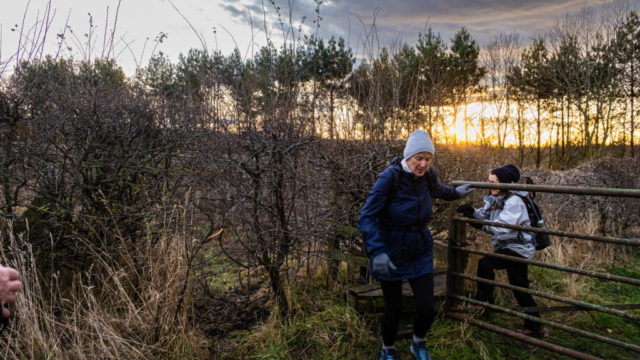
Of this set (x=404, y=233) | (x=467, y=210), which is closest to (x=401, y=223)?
(x=404, y=233)

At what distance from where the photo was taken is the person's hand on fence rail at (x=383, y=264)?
8.50ft

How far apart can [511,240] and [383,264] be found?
1.71 m

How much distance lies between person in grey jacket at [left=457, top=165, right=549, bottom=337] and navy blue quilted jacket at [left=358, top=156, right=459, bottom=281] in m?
0.96

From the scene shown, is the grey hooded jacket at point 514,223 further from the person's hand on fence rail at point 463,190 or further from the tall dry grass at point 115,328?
the tall dry grass at point 115,328

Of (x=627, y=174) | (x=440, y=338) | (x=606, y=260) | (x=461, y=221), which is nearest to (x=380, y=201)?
(x=461, y=221)

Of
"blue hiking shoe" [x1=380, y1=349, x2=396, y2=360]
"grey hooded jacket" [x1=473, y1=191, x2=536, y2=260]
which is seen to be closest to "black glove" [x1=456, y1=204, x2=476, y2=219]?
"grey hooded jacket" [x1=473, y1=191, x2=536, y2=260]

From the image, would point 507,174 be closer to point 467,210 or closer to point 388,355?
point 467,210

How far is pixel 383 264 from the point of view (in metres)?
2.59

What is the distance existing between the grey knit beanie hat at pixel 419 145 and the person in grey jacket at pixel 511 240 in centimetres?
106

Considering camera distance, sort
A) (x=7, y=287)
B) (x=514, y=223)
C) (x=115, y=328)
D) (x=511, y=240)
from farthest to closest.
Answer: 1. (x=511, y=240)
2. (x=514, y=223)
3. (x=115, y=328)
4. (x=7, y=287)

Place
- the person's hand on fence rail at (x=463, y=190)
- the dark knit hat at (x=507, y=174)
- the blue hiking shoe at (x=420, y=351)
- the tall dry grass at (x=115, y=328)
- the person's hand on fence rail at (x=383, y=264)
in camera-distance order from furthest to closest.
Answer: the dark knit hat at (x=507, y=174) → the person's hand on fence rail at (x=463, y=190) → the blue hiking shoe at (x=420, y=351) → the tall dry grass at (x=115, y=328) → the person's hand on fence rail at (x=383, y=264)

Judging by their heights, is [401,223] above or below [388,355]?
above

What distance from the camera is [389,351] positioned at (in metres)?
2.94

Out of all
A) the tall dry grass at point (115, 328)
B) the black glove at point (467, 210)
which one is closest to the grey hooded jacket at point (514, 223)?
the black glove at point (467, 210)
